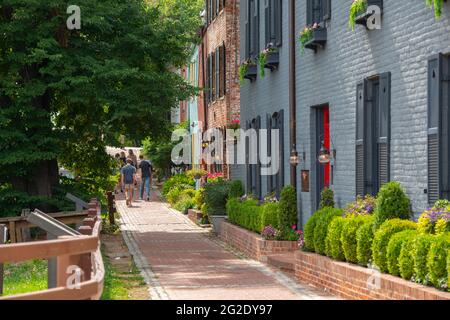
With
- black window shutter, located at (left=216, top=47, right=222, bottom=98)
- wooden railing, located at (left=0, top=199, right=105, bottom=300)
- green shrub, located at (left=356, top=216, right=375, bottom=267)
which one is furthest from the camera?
black window shutter, located at (left=216, top=47, right=222, bottom=98)

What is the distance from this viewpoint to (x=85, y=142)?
92.0 ft

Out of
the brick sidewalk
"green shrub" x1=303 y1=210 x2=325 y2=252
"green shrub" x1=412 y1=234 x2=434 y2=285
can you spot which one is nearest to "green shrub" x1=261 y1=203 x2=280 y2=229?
the brick sidewalk

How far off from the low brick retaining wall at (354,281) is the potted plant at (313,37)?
3.68 m

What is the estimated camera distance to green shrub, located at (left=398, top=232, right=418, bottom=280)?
40.9ft

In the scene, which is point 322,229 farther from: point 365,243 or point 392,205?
point 392,205

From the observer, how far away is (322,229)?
661 inches

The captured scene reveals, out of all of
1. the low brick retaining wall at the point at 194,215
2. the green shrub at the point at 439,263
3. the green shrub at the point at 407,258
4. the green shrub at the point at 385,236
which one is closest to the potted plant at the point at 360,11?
the green shrub at the point at 385,236

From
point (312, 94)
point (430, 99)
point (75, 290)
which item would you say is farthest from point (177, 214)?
point (75, 290)

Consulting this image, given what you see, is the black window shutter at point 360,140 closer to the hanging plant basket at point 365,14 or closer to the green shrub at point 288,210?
the hanging plant basket at point 365,14

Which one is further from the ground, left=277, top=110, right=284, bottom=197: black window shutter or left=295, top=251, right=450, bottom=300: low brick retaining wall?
left=277, top=110, right=284, bottom=197: black window shutter

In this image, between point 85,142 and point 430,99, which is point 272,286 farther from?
point 85,142

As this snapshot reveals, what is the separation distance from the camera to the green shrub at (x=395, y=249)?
12977 mm

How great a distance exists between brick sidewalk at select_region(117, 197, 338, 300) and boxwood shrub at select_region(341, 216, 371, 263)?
68 centimetres

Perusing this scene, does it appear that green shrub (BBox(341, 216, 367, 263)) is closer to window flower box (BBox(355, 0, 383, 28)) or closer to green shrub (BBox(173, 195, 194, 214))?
window flower box (BBox(355, 0, 383, 28))
